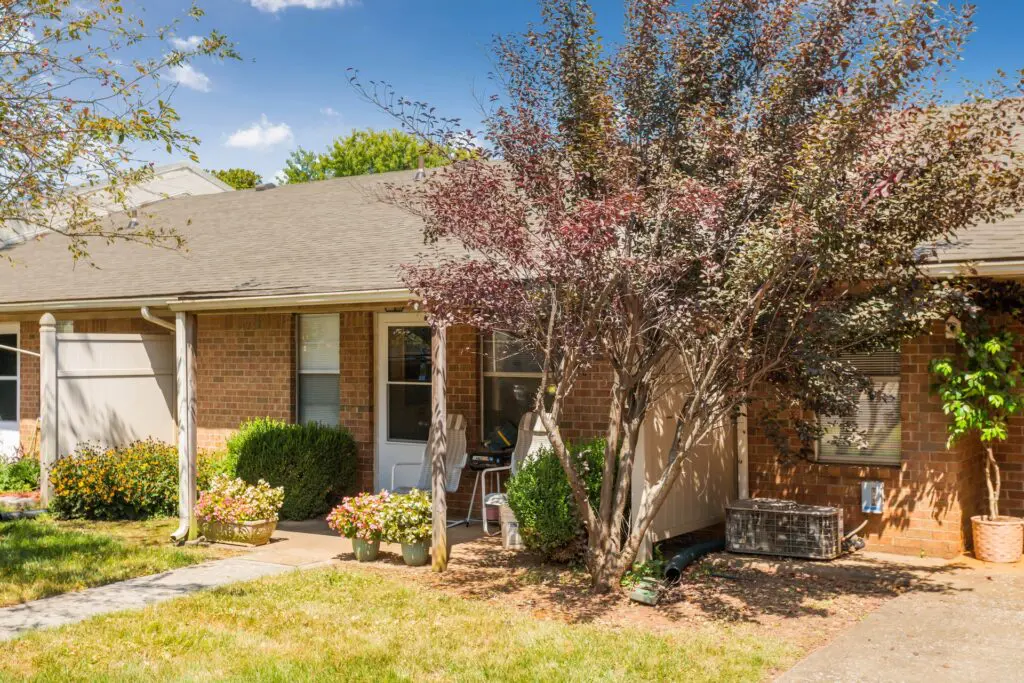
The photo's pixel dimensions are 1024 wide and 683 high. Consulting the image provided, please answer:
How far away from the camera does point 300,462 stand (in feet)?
35.1

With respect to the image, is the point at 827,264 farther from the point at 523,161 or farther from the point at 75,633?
the point at 75,633

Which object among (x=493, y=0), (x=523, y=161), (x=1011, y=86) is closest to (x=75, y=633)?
(x=523, y=161)

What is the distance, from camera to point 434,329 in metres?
7.88

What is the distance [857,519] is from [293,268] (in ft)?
22.1

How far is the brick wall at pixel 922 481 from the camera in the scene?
799 cm

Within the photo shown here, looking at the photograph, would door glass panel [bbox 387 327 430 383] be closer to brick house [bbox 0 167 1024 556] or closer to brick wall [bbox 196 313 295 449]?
brick house [bbox 0 167 1024 556]

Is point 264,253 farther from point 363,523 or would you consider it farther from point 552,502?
point 552,502

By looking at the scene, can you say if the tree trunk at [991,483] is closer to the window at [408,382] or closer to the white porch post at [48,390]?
the window at [408,382]

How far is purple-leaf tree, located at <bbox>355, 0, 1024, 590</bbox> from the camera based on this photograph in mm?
5816

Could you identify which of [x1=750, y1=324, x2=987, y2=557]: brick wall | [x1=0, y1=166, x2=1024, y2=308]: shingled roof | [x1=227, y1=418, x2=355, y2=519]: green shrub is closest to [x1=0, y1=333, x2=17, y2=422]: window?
[x1=0, y1=166, x2=1024, y2=308]: shingled roof

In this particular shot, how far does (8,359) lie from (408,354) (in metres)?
7.80

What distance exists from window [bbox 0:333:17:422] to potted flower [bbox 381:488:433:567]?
30.2 feet

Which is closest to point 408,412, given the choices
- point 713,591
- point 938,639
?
point 713,591

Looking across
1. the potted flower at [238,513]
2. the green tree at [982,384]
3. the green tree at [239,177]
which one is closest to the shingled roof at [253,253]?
the potted flower at [238,513]
